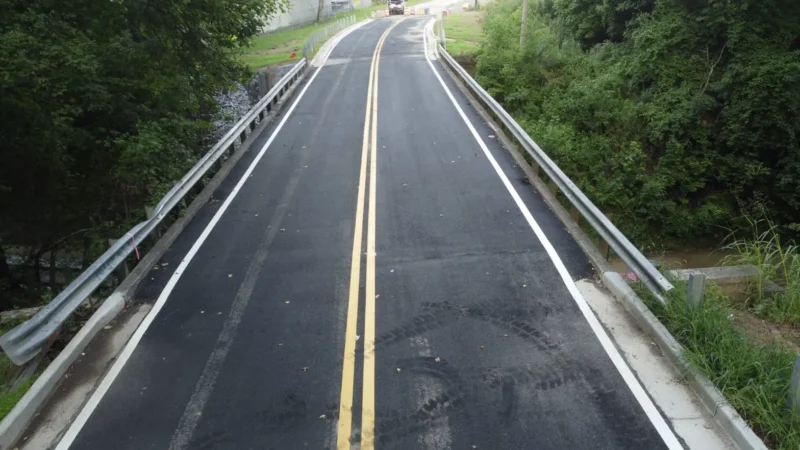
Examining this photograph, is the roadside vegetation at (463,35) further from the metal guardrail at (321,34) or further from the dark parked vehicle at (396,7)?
the metal guardrail at (321,34)

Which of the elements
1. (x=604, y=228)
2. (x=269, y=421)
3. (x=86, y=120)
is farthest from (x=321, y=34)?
(x=269, y=421)

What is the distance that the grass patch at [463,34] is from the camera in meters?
34.8

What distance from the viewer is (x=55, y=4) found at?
1209 centimetres

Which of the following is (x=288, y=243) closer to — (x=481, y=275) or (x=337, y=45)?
(x=481, y=275)

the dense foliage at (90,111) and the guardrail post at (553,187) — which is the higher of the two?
the dense foliage at (90,111)

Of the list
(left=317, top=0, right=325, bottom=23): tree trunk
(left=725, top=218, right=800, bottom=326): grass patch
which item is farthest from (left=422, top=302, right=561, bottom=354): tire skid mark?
(left=317, top=0, right=325, bottom=23): tree trunk

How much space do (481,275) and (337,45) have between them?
33040mm

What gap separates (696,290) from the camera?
6586 mm

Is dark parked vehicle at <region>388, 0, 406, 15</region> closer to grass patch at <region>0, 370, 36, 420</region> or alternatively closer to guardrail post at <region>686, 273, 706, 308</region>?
guardrail post at <region>686, 273, 706, 308</region>

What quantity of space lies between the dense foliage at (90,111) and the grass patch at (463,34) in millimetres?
19535

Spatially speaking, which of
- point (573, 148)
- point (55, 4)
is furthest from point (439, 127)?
point (55, 4)

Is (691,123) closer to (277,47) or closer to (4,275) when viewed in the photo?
(4,275)

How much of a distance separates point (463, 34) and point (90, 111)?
34630 mm

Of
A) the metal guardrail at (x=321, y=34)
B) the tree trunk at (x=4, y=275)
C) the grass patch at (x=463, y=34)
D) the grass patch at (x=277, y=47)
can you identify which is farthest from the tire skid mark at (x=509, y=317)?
the metal guardrail at (x=321, y=34)
